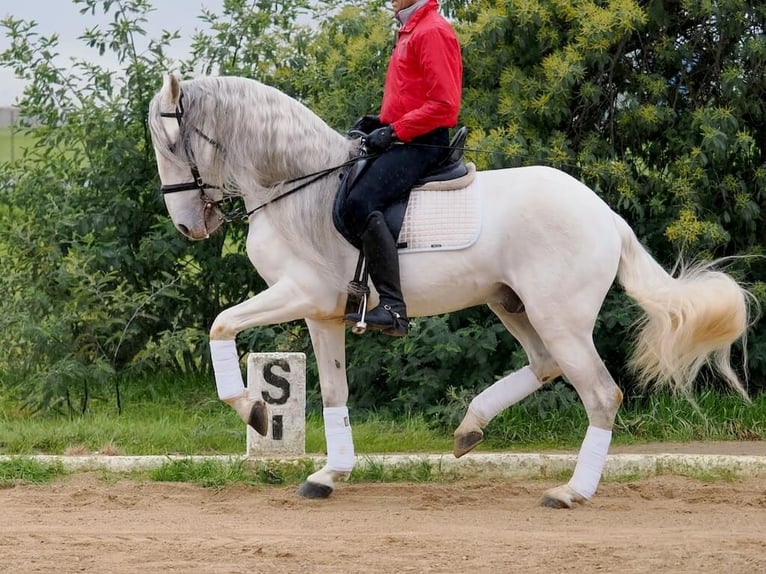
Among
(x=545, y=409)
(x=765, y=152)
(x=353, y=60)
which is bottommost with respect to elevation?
(x=545, y=409)

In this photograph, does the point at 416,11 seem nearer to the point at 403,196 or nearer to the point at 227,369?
the point at 403,196

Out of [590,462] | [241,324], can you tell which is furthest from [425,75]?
[590,462]

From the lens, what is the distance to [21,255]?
31.7 feet

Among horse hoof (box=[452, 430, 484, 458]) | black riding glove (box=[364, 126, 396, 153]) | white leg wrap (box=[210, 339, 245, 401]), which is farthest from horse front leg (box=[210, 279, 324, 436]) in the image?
horse hoof (box=[452, 430, 484, 458])

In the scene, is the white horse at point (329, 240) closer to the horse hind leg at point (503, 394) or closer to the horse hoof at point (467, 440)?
the horse hind leg at point (503, 394)

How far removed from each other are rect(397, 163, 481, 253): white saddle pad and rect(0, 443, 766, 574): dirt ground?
1.48m

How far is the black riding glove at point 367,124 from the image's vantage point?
7027 mm

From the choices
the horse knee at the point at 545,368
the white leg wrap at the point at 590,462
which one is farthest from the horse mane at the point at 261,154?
the white leg wrap at the point at 590,462

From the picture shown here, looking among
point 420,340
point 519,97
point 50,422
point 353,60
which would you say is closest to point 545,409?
point 420,340

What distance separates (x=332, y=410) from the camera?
23.6ft

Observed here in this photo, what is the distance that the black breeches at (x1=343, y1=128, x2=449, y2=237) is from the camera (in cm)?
661

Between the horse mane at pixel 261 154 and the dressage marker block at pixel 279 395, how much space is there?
1174 mm

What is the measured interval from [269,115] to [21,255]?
376 cm

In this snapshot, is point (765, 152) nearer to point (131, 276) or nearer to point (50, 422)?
point (131, 276)
